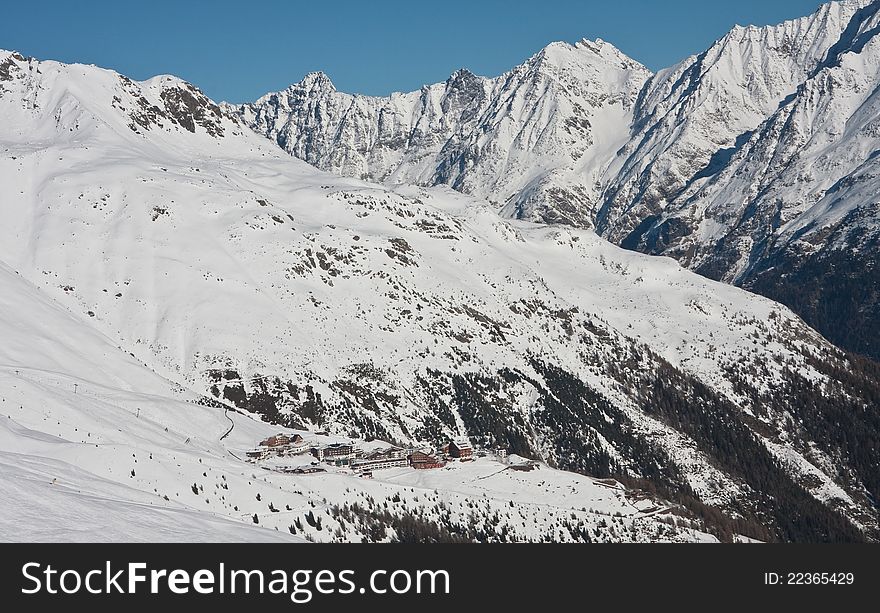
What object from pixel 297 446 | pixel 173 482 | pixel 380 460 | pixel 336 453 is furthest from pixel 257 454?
pixel 173 482

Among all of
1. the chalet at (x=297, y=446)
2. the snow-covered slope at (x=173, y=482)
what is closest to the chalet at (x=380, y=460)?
the snow-covered slope at (x=173, y=482)

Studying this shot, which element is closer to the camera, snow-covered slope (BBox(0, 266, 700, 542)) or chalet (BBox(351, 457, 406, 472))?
snow-covered slope (BBox(0, 266, 700, 542))

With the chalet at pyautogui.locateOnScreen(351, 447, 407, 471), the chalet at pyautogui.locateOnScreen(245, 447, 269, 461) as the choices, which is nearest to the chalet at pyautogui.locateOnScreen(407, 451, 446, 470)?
the chalet at pyautogui.locateOnScreen(351, 447, 407, 471)

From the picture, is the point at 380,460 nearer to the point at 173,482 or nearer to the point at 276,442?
the point at 276,442

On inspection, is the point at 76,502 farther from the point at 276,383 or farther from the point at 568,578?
the point at 276,383

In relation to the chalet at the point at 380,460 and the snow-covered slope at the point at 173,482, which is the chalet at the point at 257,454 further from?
the chalet at the point at 380,460

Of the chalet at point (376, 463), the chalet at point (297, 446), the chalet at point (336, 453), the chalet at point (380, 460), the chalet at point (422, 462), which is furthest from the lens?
the chalet at point (422, 462)

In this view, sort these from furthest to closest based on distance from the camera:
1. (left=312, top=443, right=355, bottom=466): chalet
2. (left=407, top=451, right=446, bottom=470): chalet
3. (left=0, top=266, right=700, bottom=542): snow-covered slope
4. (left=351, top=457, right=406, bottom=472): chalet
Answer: (left=407, top=451, right=446, bottom=470): chalet
(left=312, top=443, right=355, bottom=466): chalet
(left=351, top=457, right=406, bottom=472): chalet
(left=0, top=266, right=700, bottom=542): snow-covered slope

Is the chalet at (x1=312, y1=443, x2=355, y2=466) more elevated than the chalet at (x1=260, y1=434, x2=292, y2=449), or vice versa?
the chalet at (x1=260, y1=434, x2=292, y2=449)

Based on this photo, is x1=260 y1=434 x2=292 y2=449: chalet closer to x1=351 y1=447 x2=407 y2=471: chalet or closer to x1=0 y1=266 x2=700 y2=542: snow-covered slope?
x1=0 y1=266 x2=700 y2=542: snow-covered slope
